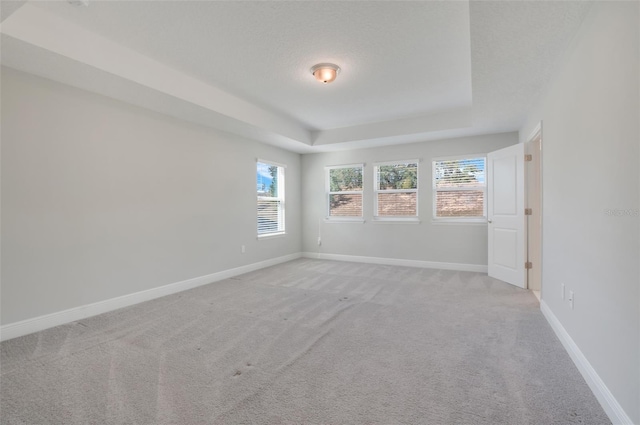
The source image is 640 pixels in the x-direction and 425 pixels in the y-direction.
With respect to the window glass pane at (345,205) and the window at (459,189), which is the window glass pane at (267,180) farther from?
the window at (459,189)

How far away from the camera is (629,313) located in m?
1.46

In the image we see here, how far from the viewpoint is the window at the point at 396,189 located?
5785 millimetres

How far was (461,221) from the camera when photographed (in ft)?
17.5

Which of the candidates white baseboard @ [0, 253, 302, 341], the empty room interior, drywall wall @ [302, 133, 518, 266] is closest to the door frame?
the empty room interior

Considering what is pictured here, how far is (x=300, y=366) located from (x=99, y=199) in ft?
9.20

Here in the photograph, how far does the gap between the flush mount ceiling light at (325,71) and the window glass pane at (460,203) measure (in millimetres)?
3325

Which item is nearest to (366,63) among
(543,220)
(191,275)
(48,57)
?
(543,220)

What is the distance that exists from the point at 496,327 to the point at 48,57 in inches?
180

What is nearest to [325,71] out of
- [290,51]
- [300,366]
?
[290,51]

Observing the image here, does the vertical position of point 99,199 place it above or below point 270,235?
above

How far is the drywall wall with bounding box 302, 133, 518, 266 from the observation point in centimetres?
522

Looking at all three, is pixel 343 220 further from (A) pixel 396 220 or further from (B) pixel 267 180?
(B) pixel 267 180

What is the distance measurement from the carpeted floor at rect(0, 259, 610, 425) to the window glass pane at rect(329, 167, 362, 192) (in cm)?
318

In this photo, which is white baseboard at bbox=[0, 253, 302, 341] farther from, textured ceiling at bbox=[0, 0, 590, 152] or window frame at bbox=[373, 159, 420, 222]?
window frame at bbox=[373, 159, 420, 222]
